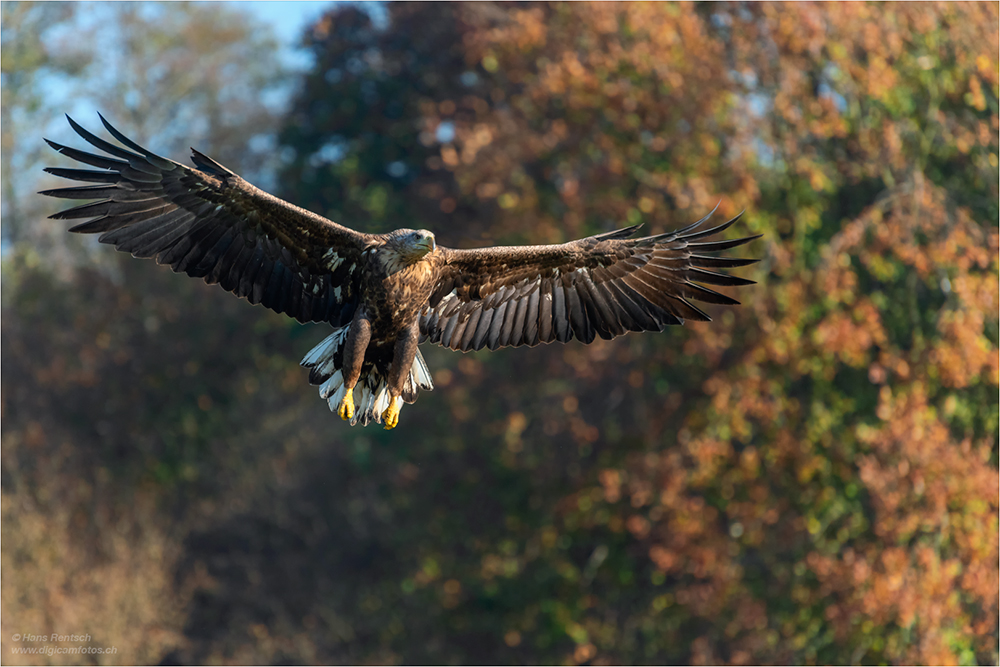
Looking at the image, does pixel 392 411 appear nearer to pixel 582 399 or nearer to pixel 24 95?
pixel 582 399

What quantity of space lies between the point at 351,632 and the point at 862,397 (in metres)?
8.46

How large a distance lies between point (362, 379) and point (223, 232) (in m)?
1.11

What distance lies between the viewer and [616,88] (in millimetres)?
12883

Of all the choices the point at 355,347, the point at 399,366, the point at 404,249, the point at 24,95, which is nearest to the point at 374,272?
the point at 404,249

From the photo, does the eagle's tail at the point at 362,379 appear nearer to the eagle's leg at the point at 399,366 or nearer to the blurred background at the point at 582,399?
the eagle's leg at the point at 399,366

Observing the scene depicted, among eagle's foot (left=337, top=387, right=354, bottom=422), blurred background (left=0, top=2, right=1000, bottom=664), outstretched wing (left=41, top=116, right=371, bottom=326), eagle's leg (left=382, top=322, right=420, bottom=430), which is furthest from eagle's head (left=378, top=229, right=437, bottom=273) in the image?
blurred background (left=0, top=2, right=1000, bottom=664)

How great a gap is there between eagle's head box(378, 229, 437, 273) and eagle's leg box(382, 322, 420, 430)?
42 cm

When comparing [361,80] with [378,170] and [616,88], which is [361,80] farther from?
[616,88]

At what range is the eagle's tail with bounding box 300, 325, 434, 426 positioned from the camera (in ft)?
21.1

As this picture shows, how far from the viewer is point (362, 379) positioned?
257 inches

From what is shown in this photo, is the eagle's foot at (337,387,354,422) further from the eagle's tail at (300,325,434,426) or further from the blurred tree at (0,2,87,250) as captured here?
the blurred tree at (0,2,87,250)

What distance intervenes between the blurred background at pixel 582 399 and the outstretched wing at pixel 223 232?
6.29 metres

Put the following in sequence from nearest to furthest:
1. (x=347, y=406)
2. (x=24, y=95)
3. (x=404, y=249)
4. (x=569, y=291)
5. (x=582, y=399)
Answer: (x=404, y=249)
(x=347, y=406)
(x=569, y=291)
(x=582, y=399)
(x=24, y=95)

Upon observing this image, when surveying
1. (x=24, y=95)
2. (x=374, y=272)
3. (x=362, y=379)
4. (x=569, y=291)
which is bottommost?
(x=362, y=379)
